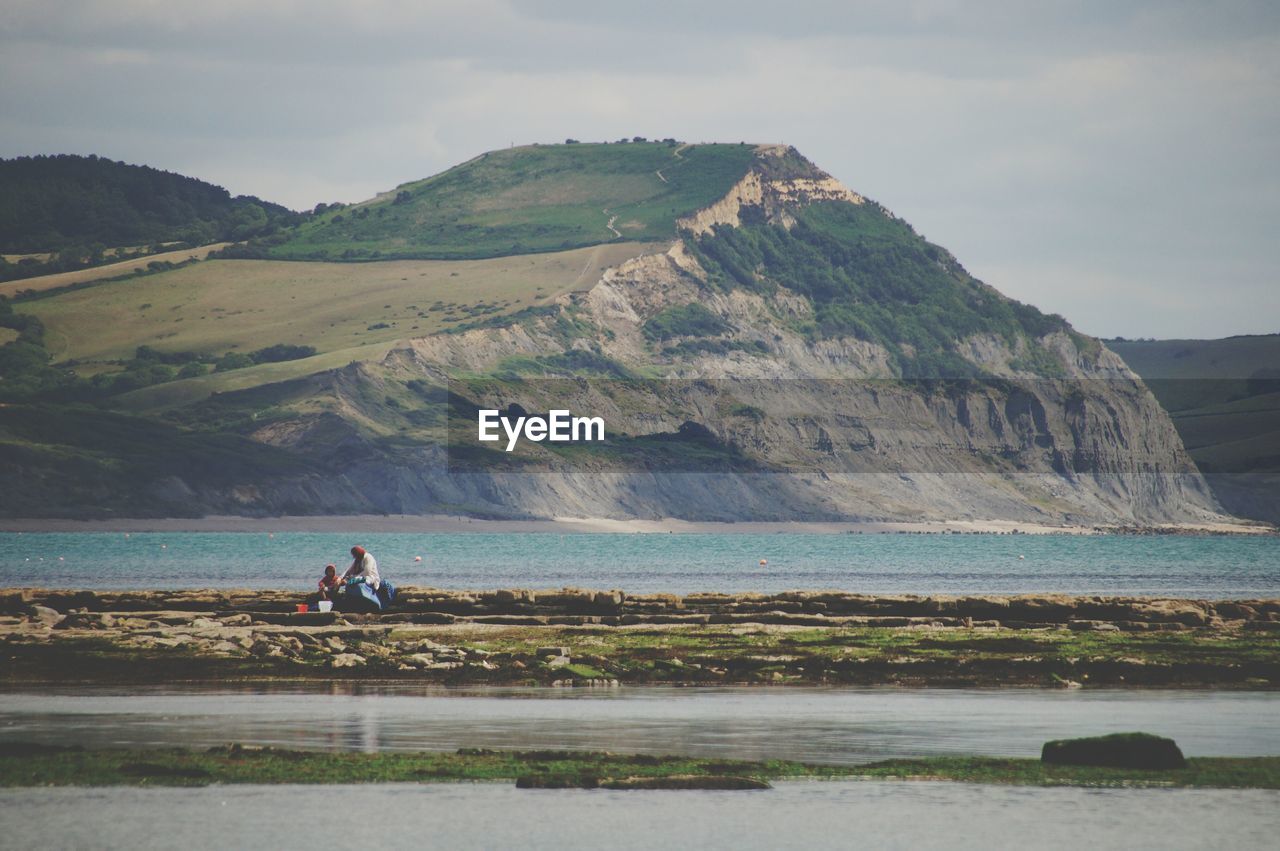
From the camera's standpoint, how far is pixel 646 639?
3766 cm

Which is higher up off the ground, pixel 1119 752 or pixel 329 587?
pixel 329 587

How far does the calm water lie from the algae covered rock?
145ft

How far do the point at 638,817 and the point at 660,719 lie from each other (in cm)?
793

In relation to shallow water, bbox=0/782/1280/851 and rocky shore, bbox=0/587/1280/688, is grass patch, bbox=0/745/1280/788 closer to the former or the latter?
shallow water, bbox=0/782/1280/851

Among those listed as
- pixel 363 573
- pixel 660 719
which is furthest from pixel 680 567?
Answer: pixel 660 719

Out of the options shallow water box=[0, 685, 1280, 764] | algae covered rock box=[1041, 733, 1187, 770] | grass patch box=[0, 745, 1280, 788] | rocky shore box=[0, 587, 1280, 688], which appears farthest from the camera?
rocky shore box=[0, 587, 1280, 688]

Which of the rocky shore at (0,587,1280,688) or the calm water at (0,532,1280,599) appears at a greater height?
the rocky shore at (0,587,1280,688)

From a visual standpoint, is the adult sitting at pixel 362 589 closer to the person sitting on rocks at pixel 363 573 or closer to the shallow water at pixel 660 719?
the person sitting on rocks at pixel 363 573

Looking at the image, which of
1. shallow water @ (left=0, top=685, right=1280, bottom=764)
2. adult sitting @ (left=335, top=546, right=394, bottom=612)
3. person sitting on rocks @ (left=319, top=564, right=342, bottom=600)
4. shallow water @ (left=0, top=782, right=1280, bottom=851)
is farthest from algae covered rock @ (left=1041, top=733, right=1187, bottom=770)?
person sitting on rocks @ (left=319, top=564, right=342, bottom=600)

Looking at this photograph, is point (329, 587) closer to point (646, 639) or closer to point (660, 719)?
point (646, 639)

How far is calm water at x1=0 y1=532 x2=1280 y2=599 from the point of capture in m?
74.4

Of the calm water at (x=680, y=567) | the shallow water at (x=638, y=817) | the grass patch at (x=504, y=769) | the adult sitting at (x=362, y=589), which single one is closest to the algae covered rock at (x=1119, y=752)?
the grass patch at (x=504, y=769)

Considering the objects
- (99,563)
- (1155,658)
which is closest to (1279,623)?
(1155,658)

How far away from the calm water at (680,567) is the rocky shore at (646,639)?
23.1 meters
